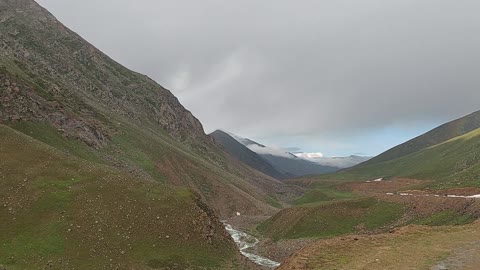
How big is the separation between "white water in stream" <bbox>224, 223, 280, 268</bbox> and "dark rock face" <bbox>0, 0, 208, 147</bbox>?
47935mm

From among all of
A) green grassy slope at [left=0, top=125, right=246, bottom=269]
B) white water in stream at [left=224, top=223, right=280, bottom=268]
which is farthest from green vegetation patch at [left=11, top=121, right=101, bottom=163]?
white water in stream at [left=224, top=223, right=280, bottom=268]

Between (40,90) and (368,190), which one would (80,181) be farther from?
(368,190)

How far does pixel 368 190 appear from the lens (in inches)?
6117

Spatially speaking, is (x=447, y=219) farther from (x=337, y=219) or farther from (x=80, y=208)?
(x=80, y=208)

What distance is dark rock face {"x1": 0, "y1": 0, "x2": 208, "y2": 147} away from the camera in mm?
99906

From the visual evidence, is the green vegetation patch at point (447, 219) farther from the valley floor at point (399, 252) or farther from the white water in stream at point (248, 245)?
the white water in stream at point (248, 245)

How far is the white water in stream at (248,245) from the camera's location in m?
65.8

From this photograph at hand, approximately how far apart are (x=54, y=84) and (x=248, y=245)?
307 ft

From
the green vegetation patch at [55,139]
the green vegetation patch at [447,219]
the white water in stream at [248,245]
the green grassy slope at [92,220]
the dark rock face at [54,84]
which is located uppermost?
the dark rock face at [54,84]

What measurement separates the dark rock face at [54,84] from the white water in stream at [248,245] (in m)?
47.9

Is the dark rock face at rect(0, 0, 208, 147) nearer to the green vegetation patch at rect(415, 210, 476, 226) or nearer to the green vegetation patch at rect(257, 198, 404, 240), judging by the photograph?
the green vegetation patch at rect(257, 198, 404, 240)

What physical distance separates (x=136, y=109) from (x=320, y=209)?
130 metres

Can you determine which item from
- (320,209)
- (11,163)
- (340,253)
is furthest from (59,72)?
(340,253)

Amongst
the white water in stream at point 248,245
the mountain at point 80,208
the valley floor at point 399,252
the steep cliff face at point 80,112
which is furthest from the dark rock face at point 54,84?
the valley floor at point 399,252
